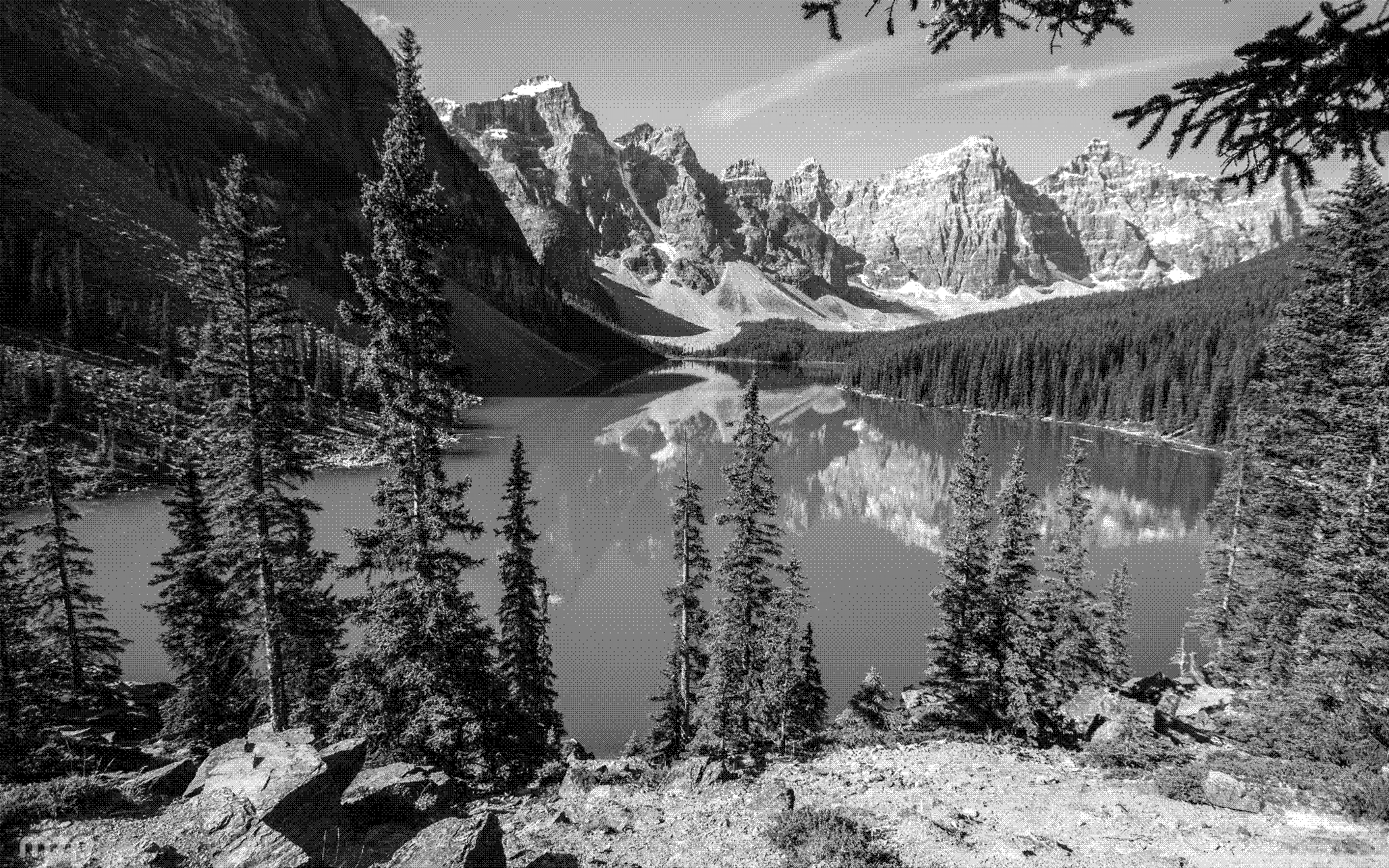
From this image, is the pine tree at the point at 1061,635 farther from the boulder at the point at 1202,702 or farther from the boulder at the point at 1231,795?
the boulder at the point at 1231,795

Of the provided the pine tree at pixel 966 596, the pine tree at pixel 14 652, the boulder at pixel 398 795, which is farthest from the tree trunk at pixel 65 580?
the pine tree at pixel 966 596

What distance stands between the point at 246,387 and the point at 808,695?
17.6 metres

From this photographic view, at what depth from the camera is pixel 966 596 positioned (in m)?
21.4

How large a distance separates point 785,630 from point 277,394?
14.6 meters

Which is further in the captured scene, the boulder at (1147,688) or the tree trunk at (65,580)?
the tree trunk at (65,580)

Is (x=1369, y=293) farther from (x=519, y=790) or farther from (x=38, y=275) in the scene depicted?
(x=38, y=275)

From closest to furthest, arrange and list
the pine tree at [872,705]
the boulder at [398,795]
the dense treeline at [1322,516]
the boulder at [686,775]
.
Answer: the boulder at [398,795], the boulder at [686,775], the dense treeline at [1322,516], the pine tree at [872,705]

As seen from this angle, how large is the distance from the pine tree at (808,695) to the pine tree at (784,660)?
22 centimetres

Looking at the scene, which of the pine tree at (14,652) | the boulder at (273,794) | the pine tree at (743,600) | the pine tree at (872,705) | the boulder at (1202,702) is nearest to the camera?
the boulder at (273,794)

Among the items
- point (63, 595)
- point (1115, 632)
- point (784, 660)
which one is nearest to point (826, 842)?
point (784, 660)

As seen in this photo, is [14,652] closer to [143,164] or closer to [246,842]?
[246,842]

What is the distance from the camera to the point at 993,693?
20453 mm

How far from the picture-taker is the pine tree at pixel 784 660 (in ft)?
60.4

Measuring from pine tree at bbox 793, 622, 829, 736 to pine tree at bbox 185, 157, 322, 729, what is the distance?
14.1 m
